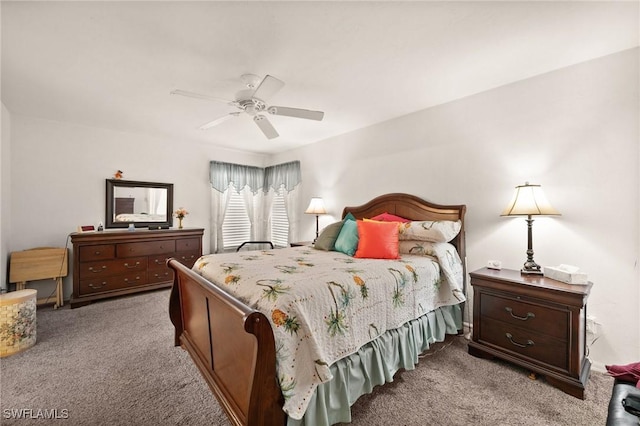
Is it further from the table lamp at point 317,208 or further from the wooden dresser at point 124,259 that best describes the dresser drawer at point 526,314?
the wooden dresser at point 124,259

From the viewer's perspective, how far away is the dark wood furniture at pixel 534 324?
186 centimetres

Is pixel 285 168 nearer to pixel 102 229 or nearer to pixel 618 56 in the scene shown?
pixel 102 229

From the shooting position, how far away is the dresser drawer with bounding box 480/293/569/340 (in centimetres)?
192

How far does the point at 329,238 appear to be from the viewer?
10.2 feet

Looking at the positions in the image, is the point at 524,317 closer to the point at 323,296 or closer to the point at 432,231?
the point at 432,231

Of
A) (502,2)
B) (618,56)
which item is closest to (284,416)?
(502,2)

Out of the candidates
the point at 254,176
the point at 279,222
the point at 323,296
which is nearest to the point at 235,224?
the point at 279,222

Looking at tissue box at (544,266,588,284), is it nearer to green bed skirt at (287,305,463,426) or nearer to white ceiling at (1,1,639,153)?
green bed skirt at (287,305,463,426)

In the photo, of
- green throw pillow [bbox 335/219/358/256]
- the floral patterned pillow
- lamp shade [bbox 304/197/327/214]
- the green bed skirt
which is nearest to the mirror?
lamp shade [bbox 304/197/327/214]

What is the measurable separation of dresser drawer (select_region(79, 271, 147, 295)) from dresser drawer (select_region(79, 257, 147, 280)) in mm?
55

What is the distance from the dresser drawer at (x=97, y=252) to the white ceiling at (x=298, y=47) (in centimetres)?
177

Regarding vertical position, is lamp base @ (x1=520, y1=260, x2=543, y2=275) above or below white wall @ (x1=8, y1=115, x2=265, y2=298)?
below

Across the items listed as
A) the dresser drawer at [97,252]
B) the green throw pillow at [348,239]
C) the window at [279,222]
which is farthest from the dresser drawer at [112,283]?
the green throw pillow at [348,239]

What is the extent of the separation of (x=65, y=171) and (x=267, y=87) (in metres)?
3.55
